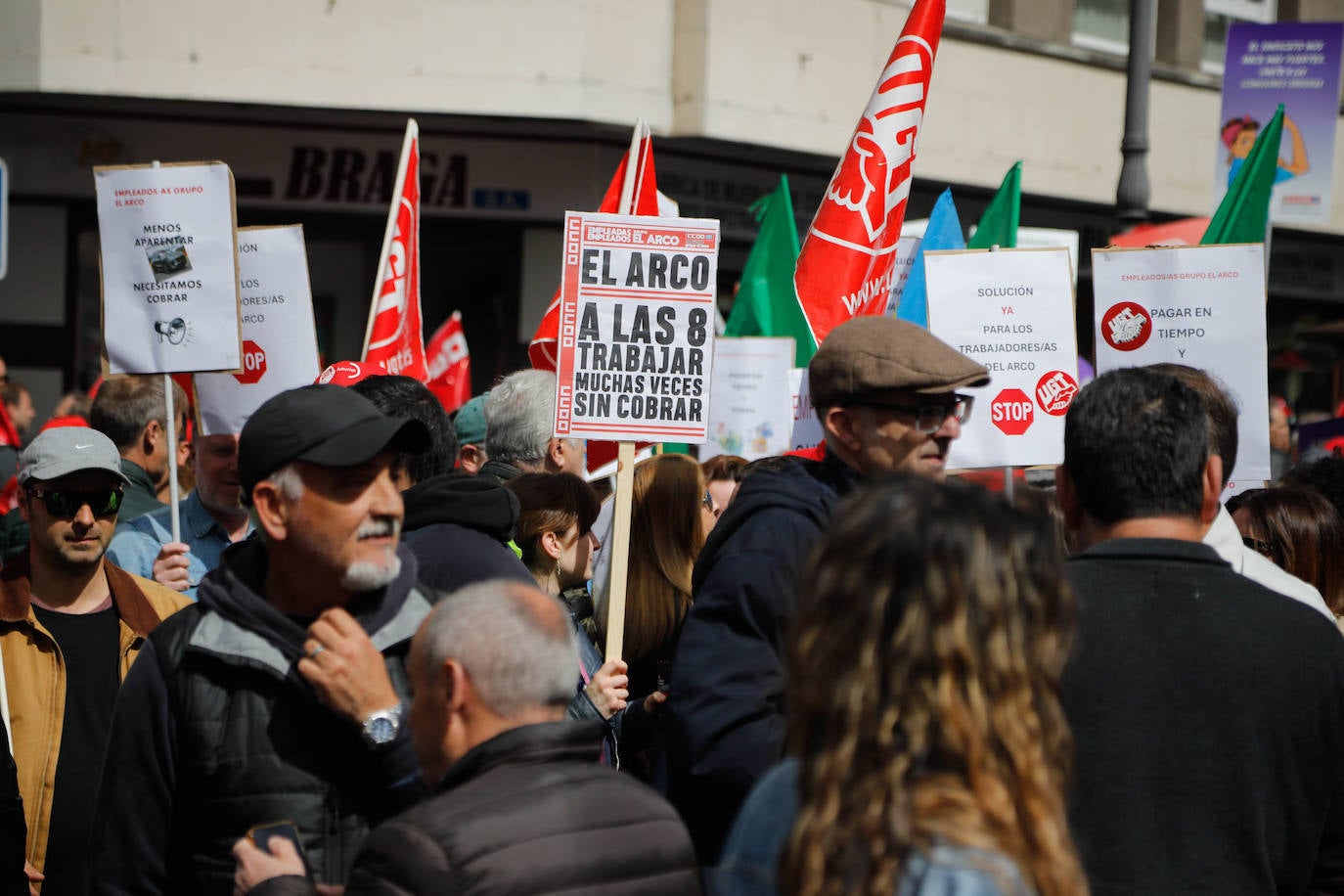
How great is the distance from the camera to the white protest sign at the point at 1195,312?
5516 mm

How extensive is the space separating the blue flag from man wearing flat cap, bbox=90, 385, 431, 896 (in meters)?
4.17

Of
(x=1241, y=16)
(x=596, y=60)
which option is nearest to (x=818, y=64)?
(x=596, y=60)

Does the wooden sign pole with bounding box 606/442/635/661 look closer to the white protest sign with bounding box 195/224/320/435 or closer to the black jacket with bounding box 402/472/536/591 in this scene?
the black jacket with bounding box 402/472/536/591

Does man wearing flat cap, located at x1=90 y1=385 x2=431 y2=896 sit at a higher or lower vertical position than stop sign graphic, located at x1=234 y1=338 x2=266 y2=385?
lower

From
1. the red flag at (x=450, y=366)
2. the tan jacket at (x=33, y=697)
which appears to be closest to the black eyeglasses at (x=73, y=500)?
the tan jacket at (x=33, y=697)

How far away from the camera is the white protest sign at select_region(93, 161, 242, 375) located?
221 inches

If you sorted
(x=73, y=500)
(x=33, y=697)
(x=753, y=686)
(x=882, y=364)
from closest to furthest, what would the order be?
1. (x=753, y=686)
2. (x=882, y=364)
3. (x=33, y=697)
4. (x=73, y=500)

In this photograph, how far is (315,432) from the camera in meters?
2.90

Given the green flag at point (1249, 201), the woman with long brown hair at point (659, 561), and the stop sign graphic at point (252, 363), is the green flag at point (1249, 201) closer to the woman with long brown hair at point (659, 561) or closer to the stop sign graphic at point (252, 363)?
the woman with long brown hair at point (659, 561)

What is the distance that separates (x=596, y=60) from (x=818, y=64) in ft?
7.27

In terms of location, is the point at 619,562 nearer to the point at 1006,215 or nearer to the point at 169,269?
the point at 169,269

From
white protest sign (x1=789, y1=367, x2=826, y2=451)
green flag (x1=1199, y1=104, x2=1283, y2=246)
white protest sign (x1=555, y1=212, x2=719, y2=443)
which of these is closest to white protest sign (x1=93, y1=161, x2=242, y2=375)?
white protest sign (x1=555, y1=212, x2=719, y2=443)

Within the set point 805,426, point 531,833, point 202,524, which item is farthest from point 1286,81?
point 531,833

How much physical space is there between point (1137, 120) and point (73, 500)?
795 centimetres
